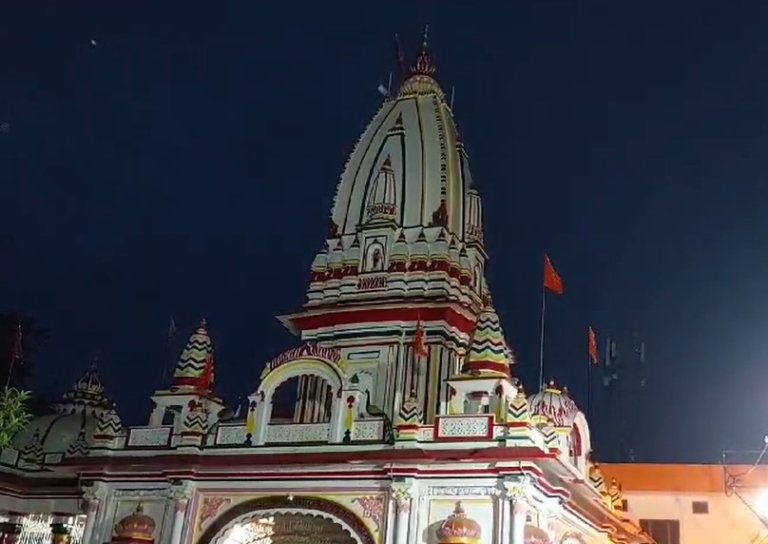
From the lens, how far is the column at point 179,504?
1941cm

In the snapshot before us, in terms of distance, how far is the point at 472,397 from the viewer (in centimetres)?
1978

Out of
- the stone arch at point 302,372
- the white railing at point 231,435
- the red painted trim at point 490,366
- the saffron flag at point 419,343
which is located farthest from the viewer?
the saffron flag at point 419,343

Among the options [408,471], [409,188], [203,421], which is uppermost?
[409,188]

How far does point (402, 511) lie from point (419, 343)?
493cm

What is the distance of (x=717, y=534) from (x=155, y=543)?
18.8 m

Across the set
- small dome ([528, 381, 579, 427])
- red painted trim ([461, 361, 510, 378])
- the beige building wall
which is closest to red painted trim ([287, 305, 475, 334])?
small dome ([528, 381, 579, 427])

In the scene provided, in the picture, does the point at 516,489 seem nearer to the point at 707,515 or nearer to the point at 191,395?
the point at 191,395

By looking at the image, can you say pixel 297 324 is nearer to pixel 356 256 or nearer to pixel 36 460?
pixel 356 256

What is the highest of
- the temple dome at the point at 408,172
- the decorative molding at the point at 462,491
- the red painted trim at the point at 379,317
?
the temple dome at the point at 408,172

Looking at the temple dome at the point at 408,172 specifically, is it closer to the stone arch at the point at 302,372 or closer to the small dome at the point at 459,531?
the stone arch at the point at 302,372

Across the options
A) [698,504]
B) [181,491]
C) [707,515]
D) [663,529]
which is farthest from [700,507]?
[181,491]

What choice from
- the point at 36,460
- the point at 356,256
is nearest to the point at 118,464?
the point at 36,460

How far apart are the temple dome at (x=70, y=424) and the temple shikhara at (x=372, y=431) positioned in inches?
3.5

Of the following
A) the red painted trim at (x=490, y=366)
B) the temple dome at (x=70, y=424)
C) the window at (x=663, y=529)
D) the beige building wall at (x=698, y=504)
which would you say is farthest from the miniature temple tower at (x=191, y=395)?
the window at (x=663, y=529)
